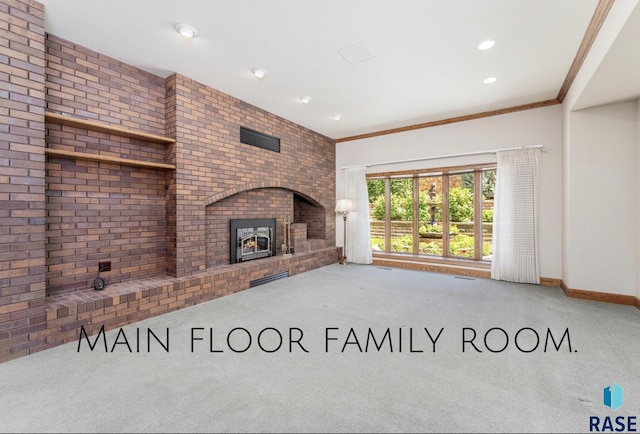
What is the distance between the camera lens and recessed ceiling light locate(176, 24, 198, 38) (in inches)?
102

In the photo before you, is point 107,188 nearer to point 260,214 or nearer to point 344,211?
point 260,214

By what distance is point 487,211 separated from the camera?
508cm

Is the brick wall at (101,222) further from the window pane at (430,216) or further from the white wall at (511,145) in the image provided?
the window pane at (430,216)

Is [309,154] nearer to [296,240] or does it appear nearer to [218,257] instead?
[296,240]

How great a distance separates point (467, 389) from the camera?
70.4 inches

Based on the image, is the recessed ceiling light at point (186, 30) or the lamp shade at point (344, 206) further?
the lamp shade at point (344, 206)

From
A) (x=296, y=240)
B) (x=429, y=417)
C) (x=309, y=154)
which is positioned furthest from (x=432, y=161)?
(x=429, y=417)

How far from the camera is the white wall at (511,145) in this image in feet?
14.1

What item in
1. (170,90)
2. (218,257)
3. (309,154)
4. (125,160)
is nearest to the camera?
(125,160)

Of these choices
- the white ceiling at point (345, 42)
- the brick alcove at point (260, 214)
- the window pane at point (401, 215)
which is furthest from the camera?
the window pane at point (401, 215)

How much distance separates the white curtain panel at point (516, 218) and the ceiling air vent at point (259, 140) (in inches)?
149

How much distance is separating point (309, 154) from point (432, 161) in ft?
7.95

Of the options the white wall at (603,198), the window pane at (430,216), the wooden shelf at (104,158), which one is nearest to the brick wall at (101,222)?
the wooden shelf at (104,158)

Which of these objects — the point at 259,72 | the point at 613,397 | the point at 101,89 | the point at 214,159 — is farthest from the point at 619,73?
the point at 101,89
